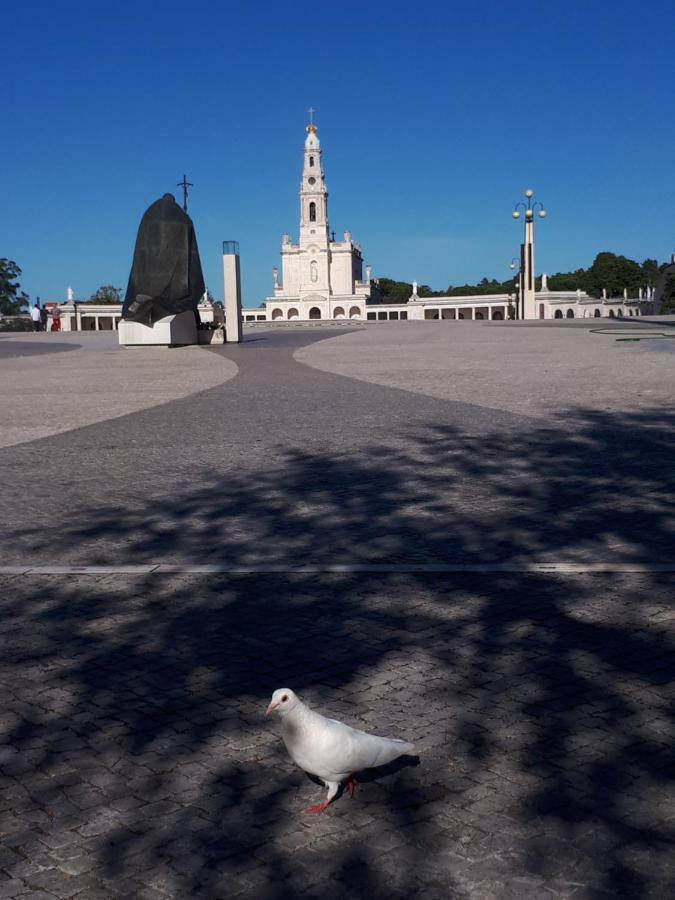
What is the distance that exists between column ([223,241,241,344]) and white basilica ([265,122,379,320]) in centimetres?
10610

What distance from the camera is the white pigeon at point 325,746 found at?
8.48 feet

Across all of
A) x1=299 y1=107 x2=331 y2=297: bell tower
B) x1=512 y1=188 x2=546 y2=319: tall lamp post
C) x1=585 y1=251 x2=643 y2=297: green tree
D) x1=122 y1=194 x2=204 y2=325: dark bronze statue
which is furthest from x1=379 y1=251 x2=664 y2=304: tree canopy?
x1=122 y1=194 x2=204 y2=325: dark bronze statue

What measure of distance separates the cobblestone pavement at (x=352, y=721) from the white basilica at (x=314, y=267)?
432ft

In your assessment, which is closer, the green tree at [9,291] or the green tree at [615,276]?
the green tree at [9,291]

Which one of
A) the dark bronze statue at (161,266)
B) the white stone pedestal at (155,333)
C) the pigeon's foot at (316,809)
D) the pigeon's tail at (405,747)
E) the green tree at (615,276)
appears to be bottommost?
the pigeon's foot at (316,809)

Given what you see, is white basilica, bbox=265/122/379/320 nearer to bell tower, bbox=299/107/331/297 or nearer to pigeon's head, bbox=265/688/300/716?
bell tower, bbox=299/107/331/297

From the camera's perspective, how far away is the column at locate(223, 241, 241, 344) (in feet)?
92.9

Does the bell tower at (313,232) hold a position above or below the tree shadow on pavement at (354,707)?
above

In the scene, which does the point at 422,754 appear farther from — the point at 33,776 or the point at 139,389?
the point at 139,389

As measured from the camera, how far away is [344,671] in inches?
139

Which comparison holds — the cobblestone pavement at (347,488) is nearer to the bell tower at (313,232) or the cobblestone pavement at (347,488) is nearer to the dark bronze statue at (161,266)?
the dark bronze statue at (161,266)

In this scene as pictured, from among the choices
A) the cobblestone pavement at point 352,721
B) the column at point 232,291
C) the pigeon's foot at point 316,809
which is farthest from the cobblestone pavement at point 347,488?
the column at point 232,291

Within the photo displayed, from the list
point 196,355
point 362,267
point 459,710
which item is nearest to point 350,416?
point 459,710

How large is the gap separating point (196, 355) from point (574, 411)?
13.8 metres
